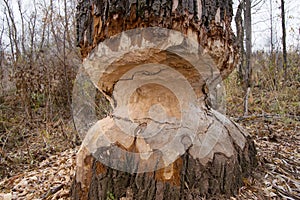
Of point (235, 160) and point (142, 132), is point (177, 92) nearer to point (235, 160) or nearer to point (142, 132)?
point (142, 132)

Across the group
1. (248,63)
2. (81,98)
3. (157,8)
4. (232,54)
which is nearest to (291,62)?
(248,63)

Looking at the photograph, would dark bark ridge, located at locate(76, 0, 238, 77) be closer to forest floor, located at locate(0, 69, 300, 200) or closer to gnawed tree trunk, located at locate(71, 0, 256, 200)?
gnawed tree trunk, located at locate(71, 0, 256, 200)

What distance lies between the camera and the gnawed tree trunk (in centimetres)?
98

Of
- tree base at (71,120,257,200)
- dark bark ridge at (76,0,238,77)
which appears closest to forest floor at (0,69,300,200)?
tree base at (71,120,257,200)

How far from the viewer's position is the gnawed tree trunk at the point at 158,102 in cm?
98

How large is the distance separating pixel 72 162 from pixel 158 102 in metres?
0.95

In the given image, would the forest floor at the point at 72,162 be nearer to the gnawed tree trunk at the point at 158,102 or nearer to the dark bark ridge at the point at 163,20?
the gnawed tree trunk at the point at 158,102

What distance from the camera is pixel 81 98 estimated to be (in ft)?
12.5

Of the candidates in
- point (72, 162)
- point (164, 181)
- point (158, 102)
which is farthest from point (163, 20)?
point (72, 162)

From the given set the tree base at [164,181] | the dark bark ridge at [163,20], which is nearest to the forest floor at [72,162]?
the tree base at [164,181]

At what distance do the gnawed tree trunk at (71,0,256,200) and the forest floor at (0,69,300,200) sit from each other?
17cm

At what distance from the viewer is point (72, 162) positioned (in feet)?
5.95

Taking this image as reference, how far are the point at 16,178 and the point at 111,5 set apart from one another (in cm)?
171

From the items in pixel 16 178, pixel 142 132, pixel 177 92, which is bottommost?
pixel 16 178
